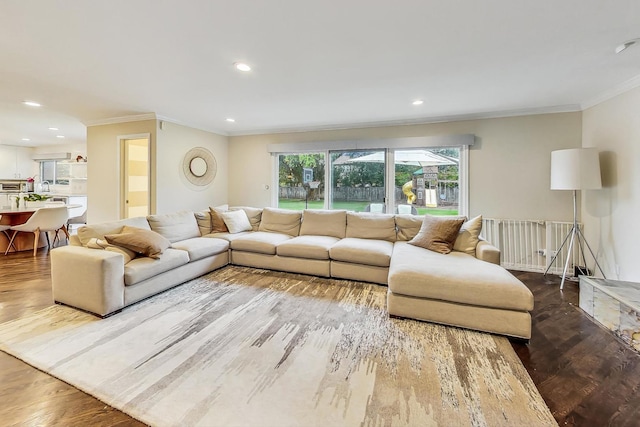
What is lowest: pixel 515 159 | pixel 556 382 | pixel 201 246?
pixel 556 382

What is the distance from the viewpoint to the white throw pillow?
14.6 feet

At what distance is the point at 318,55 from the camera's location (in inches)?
98.0

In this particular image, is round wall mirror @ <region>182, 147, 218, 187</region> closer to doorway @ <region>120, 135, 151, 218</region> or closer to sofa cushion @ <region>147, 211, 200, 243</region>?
doorway @ <region>120, 135, 151, 218</region>

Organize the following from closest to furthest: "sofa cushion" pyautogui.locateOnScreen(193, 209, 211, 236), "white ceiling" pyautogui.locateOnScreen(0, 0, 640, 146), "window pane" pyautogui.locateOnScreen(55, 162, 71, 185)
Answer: "white ceiling" pyautogui.locateOnScreen(0, 0, 640, 146) → "sofa cushion" pyautogui.locateOnScreen(193, 209, 211, 236) → "window pane" pyautogui.locateOnScreen(55, 162, 71, 185)

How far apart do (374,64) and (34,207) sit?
6.68 metres

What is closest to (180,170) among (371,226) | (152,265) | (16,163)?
(152,265)

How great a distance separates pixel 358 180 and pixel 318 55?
9.59 ft

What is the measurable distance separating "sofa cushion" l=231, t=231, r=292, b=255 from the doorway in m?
1.87

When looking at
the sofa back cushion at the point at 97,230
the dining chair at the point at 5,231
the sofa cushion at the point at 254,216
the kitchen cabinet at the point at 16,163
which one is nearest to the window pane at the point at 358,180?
the sofa cushion at the point at 254,216

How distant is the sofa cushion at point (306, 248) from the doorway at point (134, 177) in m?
2.60

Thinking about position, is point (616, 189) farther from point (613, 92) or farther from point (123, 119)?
point (123, 119)

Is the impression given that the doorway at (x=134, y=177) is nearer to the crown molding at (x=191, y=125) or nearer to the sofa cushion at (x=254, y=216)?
the crown molding at (x=191, y=125)

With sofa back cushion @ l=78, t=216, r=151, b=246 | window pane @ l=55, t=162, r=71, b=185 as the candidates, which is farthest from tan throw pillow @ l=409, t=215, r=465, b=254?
window pane @ l=55, t=162, r=71, b=185

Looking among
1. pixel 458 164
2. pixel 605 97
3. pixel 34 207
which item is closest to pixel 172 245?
pixel 34 207
